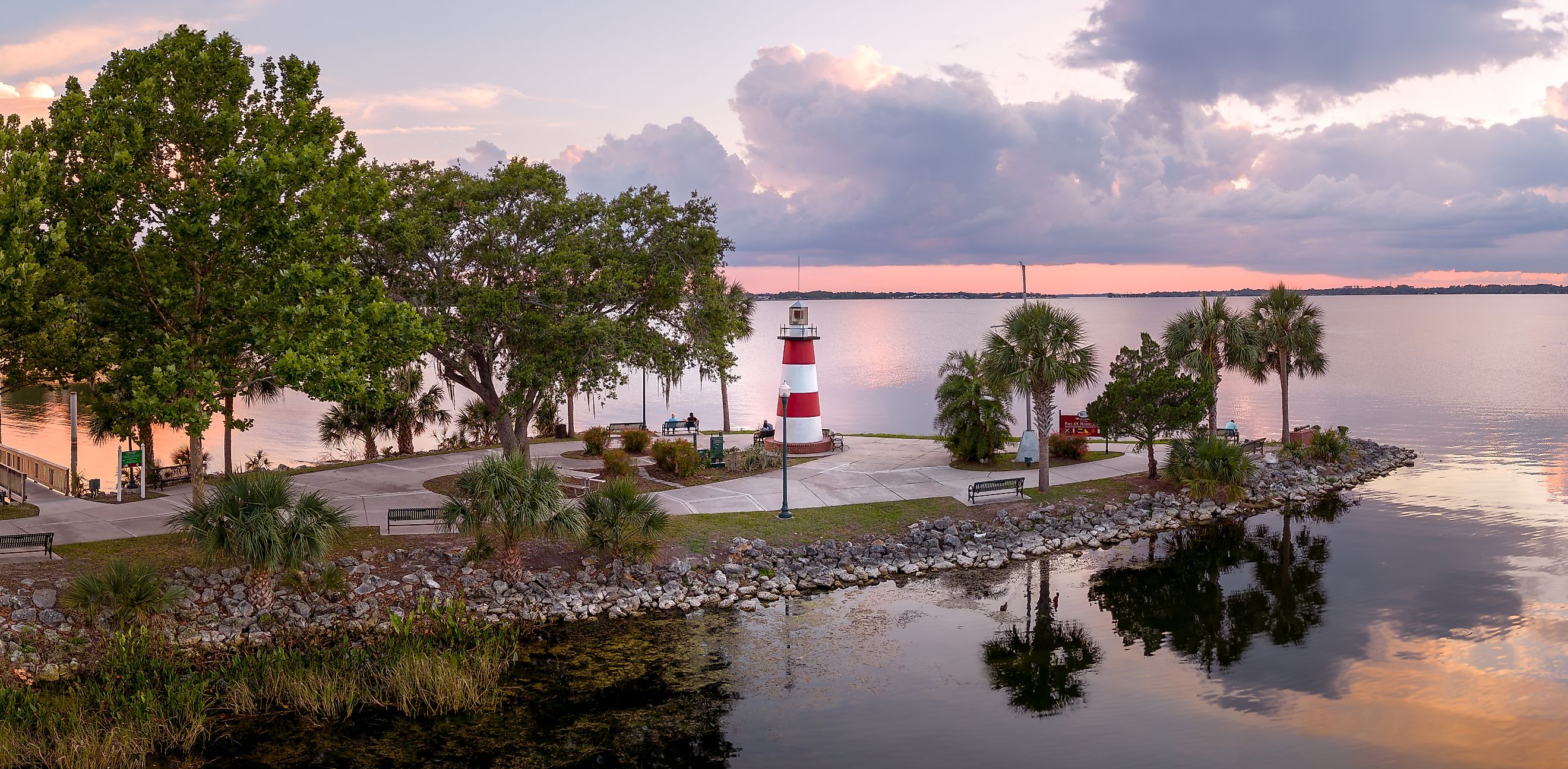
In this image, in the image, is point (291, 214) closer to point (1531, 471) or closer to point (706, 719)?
point (706, 719)

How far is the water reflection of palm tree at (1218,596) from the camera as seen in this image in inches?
832

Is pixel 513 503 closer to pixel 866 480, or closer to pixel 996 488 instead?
pixel 866 480

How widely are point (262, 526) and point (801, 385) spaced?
22.5m

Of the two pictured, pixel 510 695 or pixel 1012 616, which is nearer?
pixel 510 695

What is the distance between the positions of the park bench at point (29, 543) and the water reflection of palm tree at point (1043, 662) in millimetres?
20069

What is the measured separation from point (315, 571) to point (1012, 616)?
1569 centimetres

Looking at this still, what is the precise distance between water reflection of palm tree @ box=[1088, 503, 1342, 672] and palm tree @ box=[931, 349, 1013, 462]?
7.60m

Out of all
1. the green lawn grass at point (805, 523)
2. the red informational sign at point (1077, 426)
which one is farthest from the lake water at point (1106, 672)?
the red informational sign at point (1077, 426)

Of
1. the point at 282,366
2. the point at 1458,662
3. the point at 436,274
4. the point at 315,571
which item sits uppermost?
the point at 436,274

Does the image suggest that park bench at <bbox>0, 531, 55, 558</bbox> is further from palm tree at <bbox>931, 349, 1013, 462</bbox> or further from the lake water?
palm tree at <bbox>931, 349, 1013, 462</bbox>

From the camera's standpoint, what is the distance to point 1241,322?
3800 centimetres

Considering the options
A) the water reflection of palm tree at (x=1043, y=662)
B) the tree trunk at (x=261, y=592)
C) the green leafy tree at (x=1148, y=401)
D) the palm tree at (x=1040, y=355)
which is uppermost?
the palm tree at (x=1040, y=355)

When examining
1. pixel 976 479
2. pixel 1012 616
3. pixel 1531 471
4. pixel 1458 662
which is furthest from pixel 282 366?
pixel 1531 471

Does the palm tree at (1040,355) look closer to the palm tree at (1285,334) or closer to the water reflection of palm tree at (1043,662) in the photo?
the water reflection of palm tree at (1043,662)
